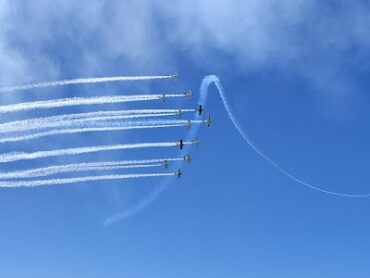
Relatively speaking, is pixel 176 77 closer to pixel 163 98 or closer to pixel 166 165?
pixel 163 98

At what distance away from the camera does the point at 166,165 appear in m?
199

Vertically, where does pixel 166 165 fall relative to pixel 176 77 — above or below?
below

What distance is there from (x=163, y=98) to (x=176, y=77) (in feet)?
20.6

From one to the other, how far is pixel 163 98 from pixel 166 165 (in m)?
14.9

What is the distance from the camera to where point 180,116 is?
200 metres

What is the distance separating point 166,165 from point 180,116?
1090 centimetres

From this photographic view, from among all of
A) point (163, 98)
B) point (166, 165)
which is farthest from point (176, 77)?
point (166, 165)

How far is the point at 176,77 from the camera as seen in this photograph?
648 feet

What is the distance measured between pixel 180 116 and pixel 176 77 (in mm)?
8566

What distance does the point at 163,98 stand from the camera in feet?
637
